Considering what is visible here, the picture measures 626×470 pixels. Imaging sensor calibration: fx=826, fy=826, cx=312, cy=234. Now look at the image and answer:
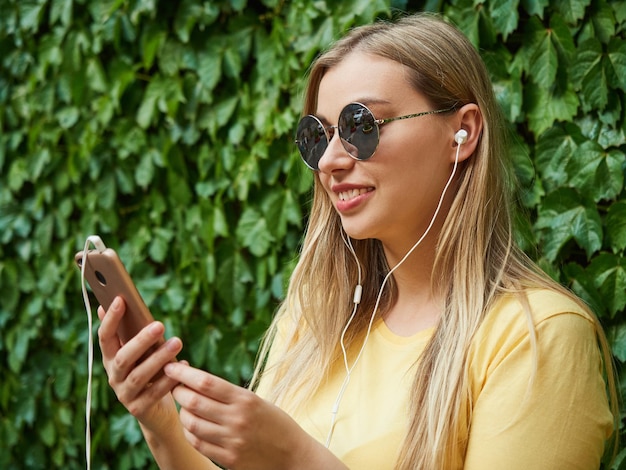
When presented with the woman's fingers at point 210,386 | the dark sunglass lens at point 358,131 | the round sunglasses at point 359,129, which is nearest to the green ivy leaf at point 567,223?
the round sunglasses at point 359,129

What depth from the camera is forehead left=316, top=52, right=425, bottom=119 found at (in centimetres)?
162

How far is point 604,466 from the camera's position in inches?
75.4

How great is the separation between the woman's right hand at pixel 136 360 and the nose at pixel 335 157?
501mm

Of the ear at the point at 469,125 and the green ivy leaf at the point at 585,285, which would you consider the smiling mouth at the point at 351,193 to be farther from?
the green ivy leaf at the point at 585,285

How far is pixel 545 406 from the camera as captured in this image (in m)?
1.38

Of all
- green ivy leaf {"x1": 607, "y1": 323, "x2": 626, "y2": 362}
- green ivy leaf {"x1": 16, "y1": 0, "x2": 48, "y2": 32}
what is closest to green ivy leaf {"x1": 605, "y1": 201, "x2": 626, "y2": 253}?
green ivy leaf {"x1": 607, "y1": 323, "x2": 626, "y2": 362}

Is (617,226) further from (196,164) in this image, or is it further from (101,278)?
(196,164)

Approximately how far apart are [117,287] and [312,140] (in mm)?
552

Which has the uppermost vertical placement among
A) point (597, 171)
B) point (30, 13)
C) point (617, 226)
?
point (30, 13)

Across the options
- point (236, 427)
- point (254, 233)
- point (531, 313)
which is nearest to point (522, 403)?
point (531, 313)

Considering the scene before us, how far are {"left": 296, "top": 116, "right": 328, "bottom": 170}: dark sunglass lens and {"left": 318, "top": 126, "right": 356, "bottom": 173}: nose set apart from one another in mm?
24

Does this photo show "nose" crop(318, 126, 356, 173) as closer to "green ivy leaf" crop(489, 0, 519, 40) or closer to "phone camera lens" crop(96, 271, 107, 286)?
"phone camera lens" crop(96, 271, 107, 286)

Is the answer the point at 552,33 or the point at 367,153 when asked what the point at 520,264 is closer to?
the point at 367,153

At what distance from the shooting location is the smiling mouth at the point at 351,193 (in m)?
1.64
